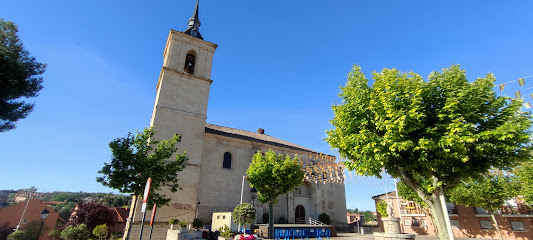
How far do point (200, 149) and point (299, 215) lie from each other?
14.5 meters

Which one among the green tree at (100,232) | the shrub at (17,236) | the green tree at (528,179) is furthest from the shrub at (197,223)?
the shrub at (17,236)

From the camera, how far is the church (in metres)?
21.8

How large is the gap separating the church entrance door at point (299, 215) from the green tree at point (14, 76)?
84.2 feet

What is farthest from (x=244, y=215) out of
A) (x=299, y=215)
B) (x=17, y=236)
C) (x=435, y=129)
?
(x=17, y=236)

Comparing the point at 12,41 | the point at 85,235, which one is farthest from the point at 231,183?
the point at 12,41

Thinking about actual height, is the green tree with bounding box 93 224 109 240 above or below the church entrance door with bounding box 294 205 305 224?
below

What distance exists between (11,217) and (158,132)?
34269 mm

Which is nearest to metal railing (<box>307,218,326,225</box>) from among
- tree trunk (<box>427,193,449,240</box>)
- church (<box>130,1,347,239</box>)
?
church (<box>130,1,347,239</box>)

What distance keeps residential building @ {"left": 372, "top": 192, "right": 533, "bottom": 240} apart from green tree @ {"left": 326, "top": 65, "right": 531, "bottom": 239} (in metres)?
12.2

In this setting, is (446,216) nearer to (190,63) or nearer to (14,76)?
(14,76)

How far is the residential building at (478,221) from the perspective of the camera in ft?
72.6

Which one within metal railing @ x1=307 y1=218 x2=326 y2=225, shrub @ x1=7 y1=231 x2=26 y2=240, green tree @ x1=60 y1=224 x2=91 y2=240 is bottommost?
shrub @ x1=7 y1=231 x2=26 y2=240

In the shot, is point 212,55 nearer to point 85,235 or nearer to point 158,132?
point 158,132

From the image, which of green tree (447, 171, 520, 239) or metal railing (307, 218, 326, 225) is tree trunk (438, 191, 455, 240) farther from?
metal railing (307, 218, 326, 225)
